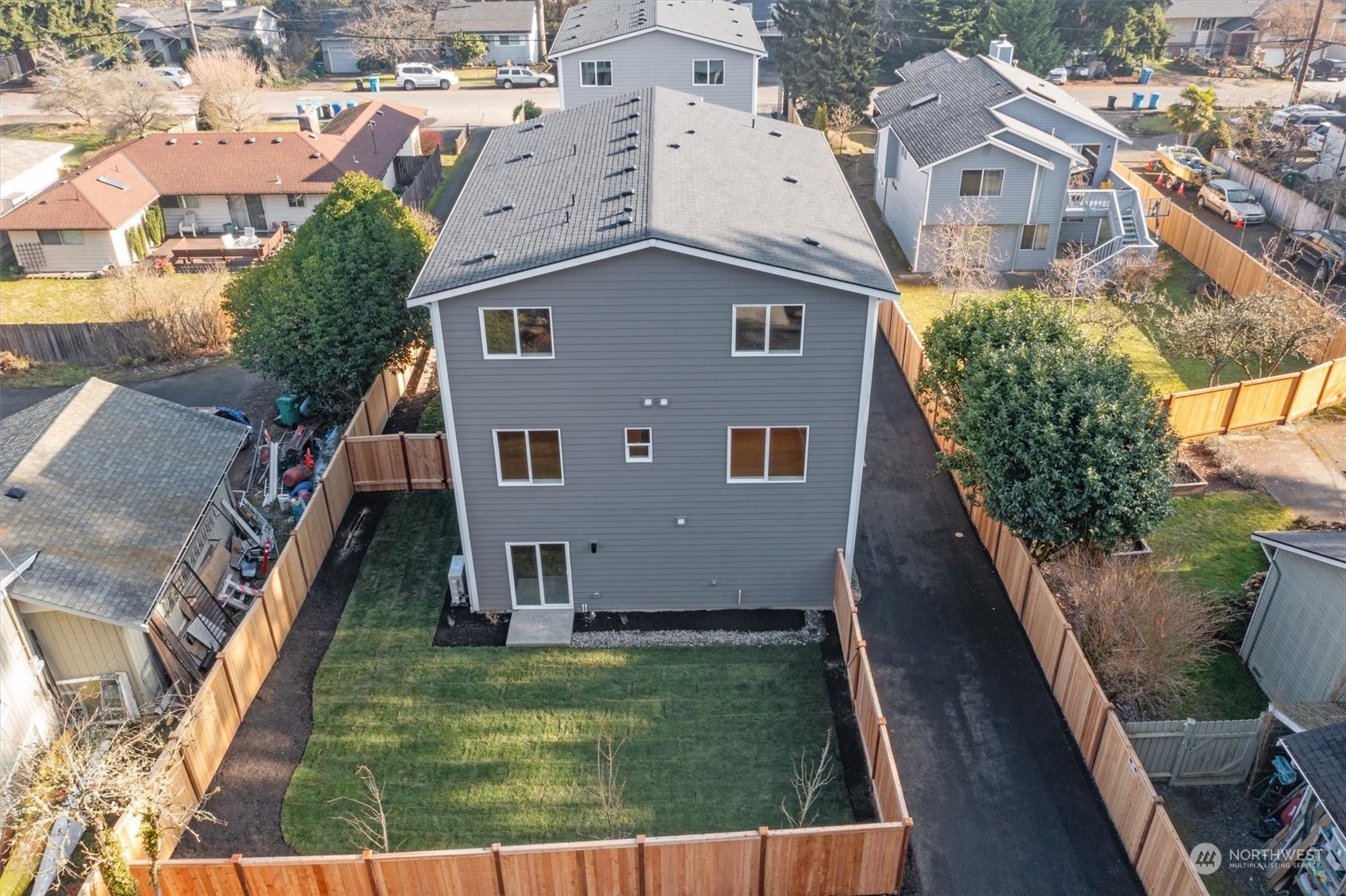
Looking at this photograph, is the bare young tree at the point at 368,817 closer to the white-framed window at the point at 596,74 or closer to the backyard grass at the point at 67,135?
the white-framed window at the point at 596,74

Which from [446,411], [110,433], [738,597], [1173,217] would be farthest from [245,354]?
[1173,217]

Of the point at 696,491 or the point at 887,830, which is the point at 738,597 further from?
the point at 887,830

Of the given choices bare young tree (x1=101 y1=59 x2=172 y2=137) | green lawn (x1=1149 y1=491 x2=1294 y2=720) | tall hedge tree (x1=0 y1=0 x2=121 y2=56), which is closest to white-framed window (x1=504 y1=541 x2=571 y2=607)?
green lawn (x1=1149 y1=491 x2=1294 y2=720)

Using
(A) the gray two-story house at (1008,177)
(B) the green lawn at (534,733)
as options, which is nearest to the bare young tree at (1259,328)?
(A) the gray two-story house at (1008,177)

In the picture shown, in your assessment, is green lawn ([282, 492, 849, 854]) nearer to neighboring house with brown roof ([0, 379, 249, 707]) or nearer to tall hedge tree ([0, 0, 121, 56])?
neighboring house with brown roof ([0, 379, 249, 707])

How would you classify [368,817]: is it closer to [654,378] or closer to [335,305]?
[654,378]

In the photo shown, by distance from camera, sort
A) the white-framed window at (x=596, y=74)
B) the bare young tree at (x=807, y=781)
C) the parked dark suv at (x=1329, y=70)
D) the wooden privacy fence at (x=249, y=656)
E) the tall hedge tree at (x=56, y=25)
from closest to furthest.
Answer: the wooden privacy fence at (x=249, y=656) < the bare young tree at (x=807, y=781) < the white-framed window at (x=596, y=74) < the tall hedge tree at (x=56, y=25) < the parked dark suv at (x=1329, y=70)
